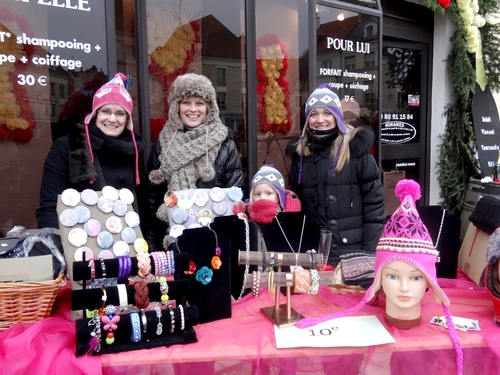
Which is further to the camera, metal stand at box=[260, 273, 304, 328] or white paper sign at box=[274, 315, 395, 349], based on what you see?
metal stand at box=[260, 273, 304, 328]

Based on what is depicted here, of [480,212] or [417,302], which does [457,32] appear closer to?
[480,212]

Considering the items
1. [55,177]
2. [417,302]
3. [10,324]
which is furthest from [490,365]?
[55,177]

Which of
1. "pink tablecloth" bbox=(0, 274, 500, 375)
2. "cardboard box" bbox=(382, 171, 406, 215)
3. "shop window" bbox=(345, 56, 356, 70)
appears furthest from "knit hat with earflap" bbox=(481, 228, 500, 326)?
"cardboard box" bbox=(382, 171, 406, 215)

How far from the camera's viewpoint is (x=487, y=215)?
2.14 meters

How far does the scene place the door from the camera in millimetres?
5051

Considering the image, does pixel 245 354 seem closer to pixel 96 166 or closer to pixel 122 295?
pixel 122 295

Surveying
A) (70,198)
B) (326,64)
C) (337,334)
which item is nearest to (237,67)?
(326,64)

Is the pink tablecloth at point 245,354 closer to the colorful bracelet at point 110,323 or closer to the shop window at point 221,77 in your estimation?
the colorful bracelet at point 110,323

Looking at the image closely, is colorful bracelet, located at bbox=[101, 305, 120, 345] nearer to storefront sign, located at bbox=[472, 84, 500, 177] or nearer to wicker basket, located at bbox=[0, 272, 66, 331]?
wicker basket, located at bbox=[0, 272, 66, 331]

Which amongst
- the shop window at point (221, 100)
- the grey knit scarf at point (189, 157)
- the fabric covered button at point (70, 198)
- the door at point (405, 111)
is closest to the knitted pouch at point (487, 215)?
the grey knit scarf at point (189, 157)

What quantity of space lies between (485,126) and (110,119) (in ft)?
14.0

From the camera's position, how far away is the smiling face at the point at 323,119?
2543mm

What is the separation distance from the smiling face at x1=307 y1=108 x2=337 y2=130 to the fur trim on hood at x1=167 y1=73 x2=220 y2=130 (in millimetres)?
615

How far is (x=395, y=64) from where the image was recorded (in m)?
5.05
